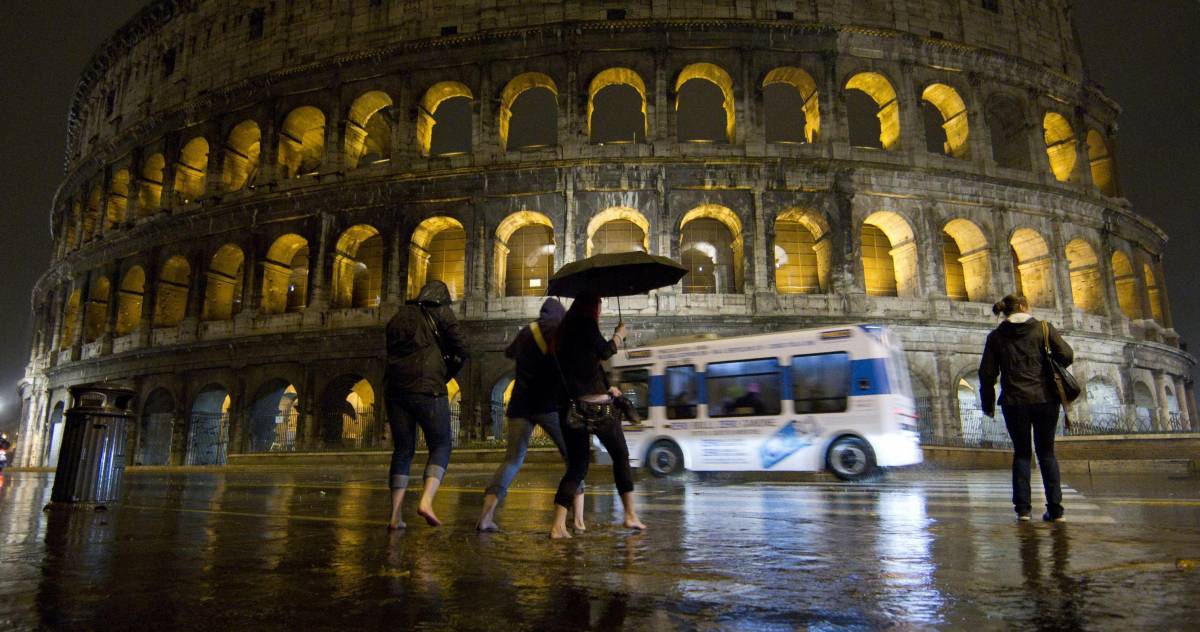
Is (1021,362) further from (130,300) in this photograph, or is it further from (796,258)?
(130,300)

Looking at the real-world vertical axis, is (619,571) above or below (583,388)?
below

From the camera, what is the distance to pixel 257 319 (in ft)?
79.2

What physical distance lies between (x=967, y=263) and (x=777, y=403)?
1536 centimetres

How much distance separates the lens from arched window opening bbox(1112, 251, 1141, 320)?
2588 centimetres

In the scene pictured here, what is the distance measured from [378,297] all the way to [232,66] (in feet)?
37.6

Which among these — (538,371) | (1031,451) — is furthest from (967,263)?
(538,371)

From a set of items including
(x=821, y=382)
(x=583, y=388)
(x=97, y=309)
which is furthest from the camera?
(x=97, y=309)

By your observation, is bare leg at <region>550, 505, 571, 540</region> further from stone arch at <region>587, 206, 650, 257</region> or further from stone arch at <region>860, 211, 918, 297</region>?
stone arch at <region>860, 211, 918, 297</region>

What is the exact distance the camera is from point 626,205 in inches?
866

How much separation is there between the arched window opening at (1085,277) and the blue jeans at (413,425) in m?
25.9

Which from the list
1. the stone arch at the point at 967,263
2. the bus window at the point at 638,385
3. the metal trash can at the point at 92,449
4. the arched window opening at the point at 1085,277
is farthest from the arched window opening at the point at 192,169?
the arched window opening at the point at 1085,277


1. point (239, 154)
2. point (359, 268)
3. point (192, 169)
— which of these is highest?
point (239, 154)

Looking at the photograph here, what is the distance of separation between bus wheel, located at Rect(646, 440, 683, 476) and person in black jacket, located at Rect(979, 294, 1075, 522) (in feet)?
25.4

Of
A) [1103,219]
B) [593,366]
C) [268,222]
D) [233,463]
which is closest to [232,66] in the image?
[268,222]
